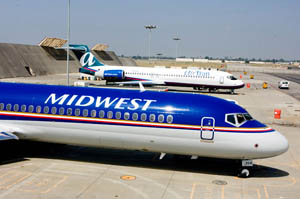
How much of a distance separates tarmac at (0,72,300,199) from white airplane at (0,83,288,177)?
1.19 meters

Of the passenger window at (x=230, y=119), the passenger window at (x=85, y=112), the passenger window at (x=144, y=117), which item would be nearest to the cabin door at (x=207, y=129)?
the passenger window at (x=230, y=119)

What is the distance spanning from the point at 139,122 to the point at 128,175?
264 cm

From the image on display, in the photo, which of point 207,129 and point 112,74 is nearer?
point 207,129

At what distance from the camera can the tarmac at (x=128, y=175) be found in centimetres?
1434

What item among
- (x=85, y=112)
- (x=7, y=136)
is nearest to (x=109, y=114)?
(x=85, y=112)

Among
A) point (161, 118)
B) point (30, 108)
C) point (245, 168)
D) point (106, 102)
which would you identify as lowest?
point (245, 168)

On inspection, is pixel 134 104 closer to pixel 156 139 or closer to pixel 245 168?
pixel 156 139

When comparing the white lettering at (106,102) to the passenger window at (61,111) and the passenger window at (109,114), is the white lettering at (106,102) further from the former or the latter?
the passenger window at (61,111)

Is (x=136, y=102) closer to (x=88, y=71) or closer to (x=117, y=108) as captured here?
(x=117, y=108)

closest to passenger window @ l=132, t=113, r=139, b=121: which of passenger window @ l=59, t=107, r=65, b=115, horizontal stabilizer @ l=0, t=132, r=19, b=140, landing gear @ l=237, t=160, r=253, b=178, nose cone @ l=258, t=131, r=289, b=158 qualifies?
passenger window @ l=59, t=107, r=65, b=115

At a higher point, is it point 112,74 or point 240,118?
point 112,74

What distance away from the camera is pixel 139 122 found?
16594 mm

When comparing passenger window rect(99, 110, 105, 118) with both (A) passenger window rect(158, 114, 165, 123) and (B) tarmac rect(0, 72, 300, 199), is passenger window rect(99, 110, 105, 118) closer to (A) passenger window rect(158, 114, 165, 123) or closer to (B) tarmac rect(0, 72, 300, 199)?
(B) tarmac rect(0, 72, 300, 199)

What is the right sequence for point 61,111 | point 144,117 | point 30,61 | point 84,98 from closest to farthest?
point 144,117
point 61,111
point 84,98
point 30,61
